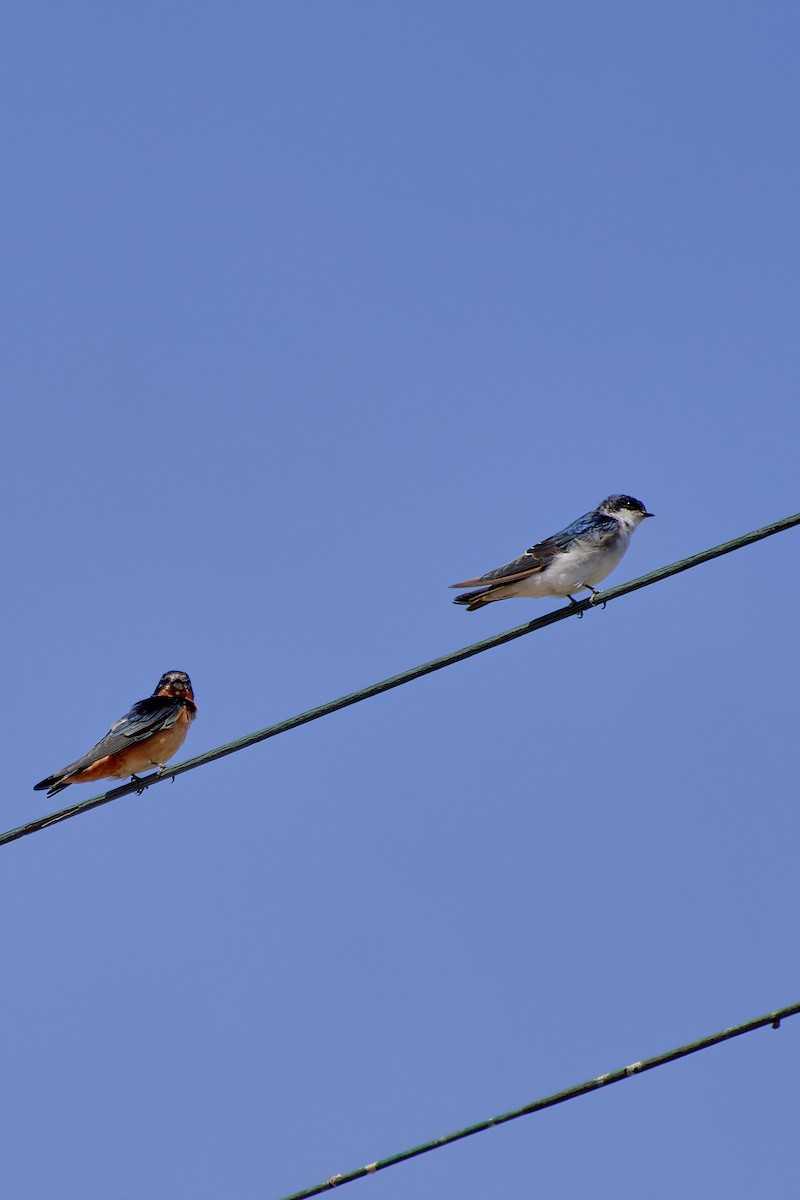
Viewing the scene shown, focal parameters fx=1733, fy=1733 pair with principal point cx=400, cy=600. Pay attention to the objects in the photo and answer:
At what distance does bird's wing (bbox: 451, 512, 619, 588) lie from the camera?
40.8 feet

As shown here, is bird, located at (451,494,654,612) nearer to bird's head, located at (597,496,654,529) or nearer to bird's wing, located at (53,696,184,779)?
bird's head, located at (597,496,654,529)

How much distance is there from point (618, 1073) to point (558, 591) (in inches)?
227

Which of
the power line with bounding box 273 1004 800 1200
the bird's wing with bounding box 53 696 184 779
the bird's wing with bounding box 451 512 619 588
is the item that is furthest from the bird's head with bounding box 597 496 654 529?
the power line with bounding box 273 1004 800 1200

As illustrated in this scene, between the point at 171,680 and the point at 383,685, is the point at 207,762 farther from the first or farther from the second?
the point at 171,680

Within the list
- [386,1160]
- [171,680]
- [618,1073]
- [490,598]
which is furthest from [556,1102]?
[171,680]

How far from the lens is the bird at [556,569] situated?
1243 cm

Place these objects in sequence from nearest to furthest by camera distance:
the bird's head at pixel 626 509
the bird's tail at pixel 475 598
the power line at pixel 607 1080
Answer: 1. the power line at pixel 607 1080
2. the bird's tail at pixel 475 598
3. the bird's head at pixel 626 509

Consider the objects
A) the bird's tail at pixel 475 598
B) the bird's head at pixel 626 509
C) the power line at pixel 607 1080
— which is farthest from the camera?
the bird's head at pixel 626 509

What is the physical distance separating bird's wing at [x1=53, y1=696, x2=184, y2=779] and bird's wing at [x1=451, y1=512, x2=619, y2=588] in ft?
11.3

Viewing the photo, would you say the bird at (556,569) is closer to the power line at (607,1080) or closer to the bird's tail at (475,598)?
the bird's tail at (475,598)

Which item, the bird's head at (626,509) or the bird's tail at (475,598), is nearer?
the bird's tail at (475,598)

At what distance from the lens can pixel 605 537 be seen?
12.9 metres

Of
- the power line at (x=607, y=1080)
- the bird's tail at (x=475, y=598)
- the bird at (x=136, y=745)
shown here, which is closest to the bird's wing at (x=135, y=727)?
the bird at (x=136, y=745)

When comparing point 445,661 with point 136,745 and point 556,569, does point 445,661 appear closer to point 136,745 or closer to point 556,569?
point 556,569
